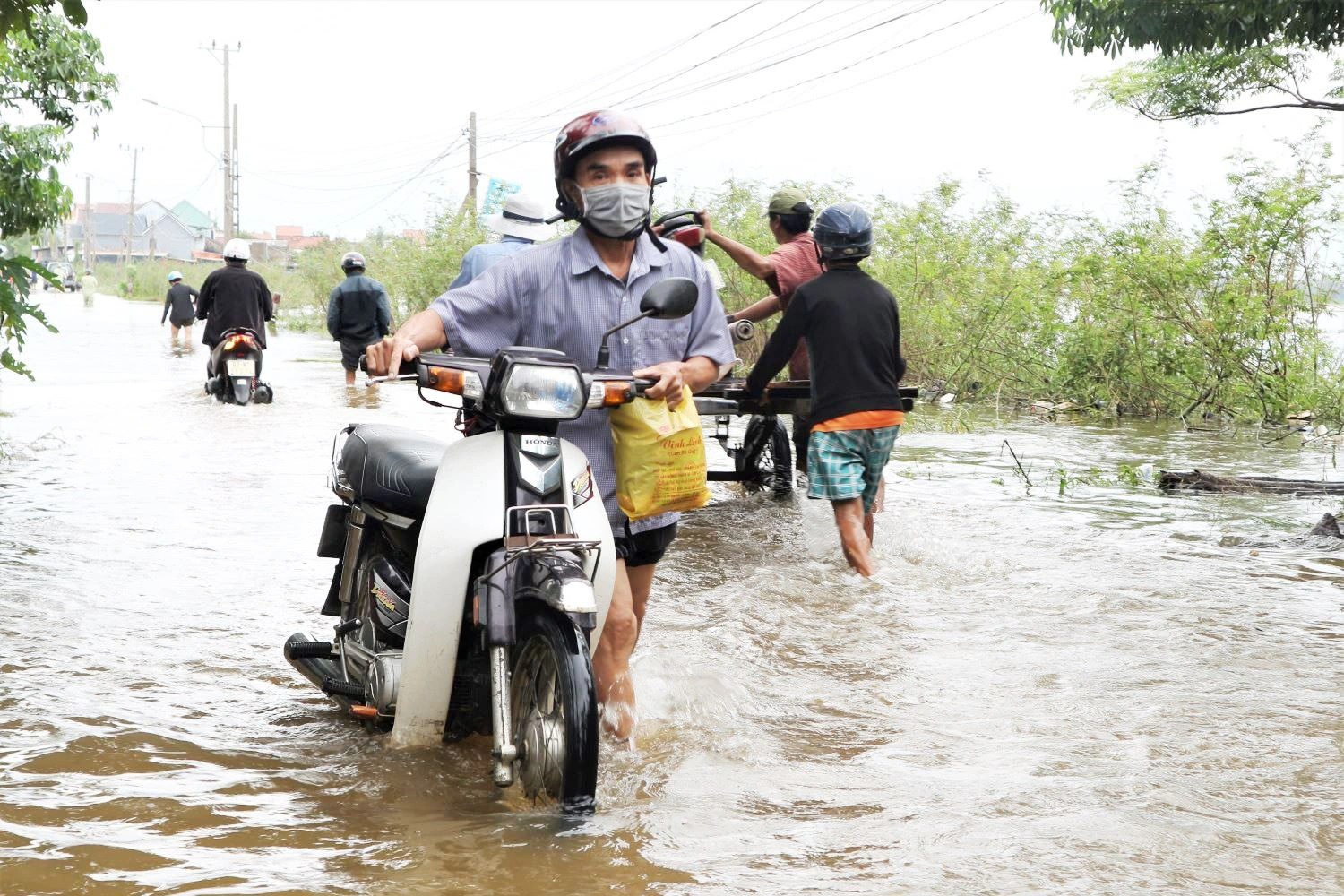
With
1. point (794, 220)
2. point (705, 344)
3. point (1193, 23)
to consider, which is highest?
point (1193, 23)

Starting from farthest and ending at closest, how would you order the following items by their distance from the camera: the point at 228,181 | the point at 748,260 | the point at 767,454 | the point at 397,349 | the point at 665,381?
the point at 228,181 → the point at 767,454 → the point at 748,260 → the point at 665,381 → the point at 397,349

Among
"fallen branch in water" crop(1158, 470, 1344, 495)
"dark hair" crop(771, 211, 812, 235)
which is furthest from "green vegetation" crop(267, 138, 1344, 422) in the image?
"dark hair" crop(771, 211, 812, 235)

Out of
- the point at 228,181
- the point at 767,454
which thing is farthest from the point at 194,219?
the point at 767,454

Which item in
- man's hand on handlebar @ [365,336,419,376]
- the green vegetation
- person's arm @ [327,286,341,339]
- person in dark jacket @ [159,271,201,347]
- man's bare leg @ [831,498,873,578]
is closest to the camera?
man's hand on handlebar @ [365,336,419,376]

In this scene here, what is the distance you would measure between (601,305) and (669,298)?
0.52 metres

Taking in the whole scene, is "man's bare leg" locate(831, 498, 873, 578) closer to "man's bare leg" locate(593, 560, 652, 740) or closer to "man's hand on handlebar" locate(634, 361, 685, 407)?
"man's bare leg" locate(593, 560, 652, 740)

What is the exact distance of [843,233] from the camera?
22.7 ft

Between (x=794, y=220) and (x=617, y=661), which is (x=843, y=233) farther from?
(x=617, y=661)

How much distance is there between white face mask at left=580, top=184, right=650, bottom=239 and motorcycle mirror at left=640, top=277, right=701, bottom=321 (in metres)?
0.43

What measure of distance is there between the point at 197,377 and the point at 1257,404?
13879mm

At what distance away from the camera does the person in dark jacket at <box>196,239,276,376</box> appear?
52.4 ft

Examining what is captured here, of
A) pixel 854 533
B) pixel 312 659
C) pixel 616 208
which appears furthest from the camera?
pixel 854 533

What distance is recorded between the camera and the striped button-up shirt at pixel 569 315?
4238 mm

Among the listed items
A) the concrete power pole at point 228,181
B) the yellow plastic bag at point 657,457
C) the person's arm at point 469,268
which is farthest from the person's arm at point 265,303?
the concrete power pole at point 228,181
